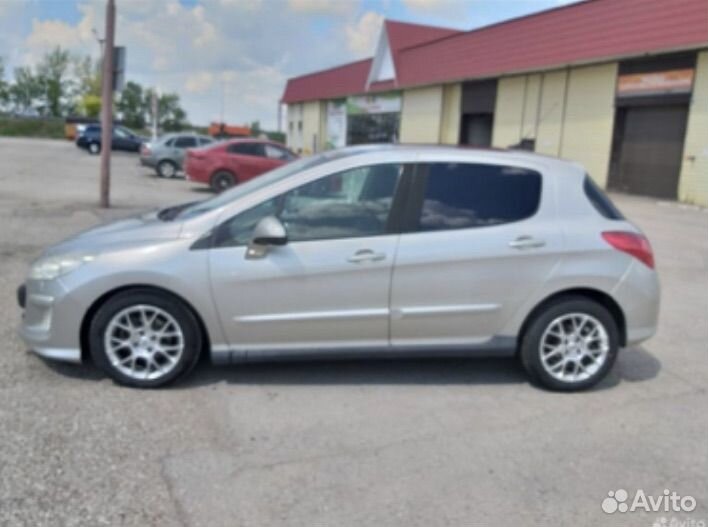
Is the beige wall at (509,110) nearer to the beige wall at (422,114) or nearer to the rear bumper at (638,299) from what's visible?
the beige wall at (422,114)

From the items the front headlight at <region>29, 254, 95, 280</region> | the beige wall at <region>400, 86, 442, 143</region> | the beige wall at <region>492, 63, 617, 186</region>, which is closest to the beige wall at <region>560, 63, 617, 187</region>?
the beige wall at <region>492, 63, 617, 186</region>

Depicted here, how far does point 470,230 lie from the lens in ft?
13.4

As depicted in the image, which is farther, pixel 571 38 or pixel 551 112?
pixel 551 112

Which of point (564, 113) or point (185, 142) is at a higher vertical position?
point (564, 113)

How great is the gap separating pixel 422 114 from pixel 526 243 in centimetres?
2713

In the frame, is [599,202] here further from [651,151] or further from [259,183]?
[651,151]

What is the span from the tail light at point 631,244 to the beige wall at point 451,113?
2409 cm

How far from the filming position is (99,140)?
1362 inches

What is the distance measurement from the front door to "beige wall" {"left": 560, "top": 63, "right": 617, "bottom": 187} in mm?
17065

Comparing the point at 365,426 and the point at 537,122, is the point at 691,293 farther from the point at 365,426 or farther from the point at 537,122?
the point at 537,122

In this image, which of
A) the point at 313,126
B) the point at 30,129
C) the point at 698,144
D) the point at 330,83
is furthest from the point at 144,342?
the point at 30,129

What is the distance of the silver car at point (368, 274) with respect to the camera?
151 inches

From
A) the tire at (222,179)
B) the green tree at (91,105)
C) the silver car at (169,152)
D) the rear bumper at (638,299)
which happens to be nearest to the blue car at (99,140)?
the silver car at (169,152)

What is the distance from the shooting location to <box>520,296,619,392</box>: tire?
418 cm
